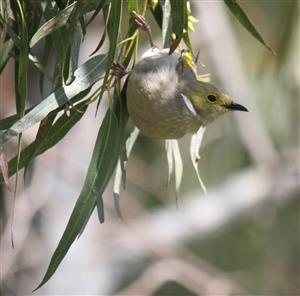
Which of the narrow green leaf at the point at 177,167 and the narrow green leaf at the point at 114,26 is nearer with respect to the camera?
the narrow green leaf at the point at 114,26

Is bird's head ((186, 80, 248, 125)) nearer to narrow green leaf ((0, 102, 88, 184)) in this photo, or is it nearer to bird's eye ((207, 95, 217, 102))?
bird's eye ((207, 95, 217, 102))

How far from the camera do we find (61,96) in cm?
194

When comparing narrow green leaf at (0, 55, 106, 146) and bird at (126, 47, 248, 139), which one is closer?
narrow green leaf at (0, 55, 106, 146)

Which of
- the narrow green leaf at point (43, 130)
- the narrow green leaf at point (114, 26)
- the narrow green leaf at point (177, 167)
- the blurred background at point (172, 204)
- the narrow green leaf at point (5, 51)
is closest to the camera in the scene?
the narrow green leaf at point (114, 26)

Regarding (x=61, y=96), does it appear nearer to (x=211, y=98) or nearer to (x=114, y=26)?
(x=114, y=26)

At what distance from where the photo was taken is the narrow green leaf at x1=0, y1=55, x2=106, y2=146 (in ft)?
6.23

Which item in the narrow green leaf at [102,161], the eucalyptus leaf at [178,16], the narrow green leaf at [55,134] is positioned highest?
the eucalyptus leaf at [178,16]

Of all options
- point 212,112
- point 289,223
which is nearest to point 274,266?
point 289,223

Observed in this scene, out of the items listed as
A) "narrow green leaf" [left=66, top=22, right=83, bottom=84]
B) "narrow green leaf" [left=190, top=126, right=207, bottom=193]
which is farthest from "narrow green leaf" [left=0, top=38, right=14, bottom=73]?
"narrow green leaf" [left=190, top=126, right=207, bottom=193]

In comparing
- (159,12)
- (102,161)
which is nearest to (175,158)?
(102,161)

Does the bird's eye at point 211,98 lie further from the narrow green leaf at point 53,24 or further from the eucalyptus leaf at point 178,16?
the narrow green leaf at point 53,24

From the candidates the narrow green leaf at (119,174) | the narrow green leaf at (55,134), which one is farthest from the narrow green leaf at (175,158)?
the narrow green leaf at (55,134)

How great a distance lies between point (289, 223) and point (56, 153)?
2.38 meters

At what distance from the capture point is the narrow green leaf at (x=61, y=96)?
1.90 m
